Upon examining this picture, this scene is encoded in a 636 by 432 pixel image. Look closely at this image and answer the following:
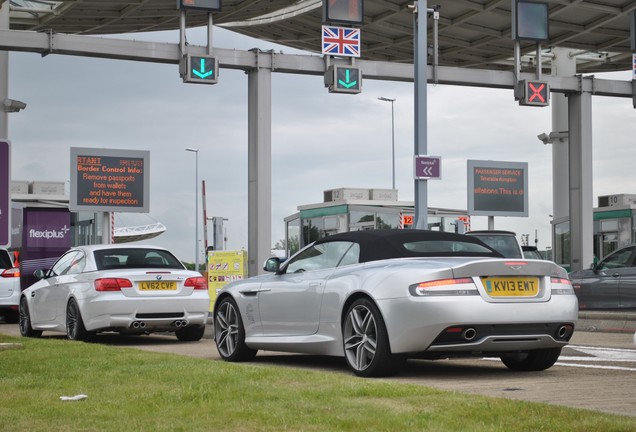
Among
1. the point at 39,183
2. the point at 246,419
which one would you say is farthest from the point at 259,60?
the point at 246,419

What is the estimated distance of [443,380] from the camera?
948 cm

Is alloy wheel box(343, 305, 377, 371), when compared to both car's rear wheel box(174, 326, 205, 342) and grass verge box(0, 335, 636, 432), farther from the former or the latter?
car's rear wheel box(174, 326, 205, 342)

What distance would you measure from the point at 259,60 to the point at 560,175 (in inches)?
1038

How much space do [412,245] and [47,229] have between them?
75.2 ft

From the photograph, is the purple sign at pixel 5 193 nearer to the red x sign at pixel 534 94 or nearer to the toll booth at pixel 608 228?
the red x sign at pixel 534 94

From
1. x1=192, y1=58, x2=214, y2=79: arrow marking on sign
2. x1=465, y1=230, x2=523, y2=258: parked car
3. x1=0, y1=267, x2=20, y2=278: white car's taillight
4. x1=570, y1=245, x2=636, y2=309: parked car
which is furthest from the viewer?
x1=192, y1=58, x2=214, y2=79: arrow marking on sign

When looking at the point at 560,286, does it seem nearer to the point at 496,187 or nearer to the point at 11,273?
the point at 11,273

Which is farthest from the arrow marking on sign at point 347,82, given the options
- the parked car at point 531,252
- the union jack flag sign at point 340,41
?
the parked car at point 531,252

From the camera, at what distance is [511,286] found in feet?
31.3

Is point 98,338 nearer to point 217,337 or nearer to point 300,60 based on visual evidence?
point 217,337

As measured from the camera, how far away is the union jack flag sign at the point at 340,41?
30484 mm

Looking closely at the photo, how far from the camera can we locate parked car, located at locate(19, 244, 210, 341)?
50.0 ft

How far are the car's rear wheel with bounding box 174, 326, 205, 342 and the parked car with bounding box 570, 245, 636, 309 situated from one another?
8253mm

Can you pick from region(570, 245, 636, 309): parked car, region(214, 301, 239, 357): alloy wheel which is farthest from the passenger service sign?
region(214, 301, 239, 357): alloy wheel
